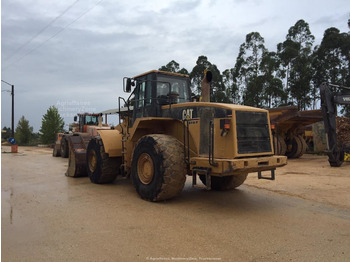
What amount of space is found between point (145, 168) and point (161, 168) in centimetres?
77

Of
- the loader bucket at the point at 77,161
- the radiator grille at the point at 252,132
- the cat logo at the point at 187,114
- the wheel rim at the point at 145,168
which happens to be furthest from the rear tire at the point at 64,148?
the radiator grille at the point at 252,132

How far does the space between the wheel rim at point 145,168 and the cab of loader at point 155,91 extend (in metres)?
1.15

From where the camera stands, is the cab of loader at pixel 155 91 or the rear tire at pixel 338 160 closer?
the cab of loader at pixel 155 91

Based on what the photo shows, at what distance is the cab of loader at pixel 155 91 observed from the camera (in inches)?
283

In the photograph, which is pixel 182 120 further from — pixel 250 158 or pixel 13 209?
pixel 13 209

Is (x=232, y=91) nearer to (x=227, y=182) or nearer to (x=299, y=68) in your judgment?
(x=299, y=68)

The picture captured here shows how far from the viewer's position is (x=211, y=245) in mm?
3963

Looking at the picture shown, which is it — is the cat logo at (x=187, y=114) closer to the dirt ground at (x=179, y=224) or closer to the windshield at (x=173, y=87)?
the windshield at (x=173, y=87)

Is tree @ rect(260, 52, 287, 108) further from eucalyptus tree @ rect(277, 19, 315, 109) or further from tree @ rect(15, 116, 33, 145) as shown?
tree @ rect(15, 116, 33, 145)

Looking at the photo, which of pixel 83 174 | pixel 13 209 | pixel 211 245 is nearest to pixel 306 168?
pixel 83 174

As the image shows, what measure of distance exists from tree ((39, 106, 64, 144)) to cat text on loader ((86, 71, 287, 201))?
125 ft

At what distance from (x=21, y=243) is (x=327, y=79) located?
94.5 feet

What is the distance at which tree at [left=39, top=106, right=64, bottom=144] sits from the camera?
42.3 meters

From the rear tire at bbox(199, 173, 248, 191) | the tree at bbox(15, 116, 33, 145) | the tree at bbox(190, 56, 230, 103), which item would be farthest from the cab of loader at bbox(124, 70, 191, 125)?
the tree at bbox(15, 116, 33, 145)
